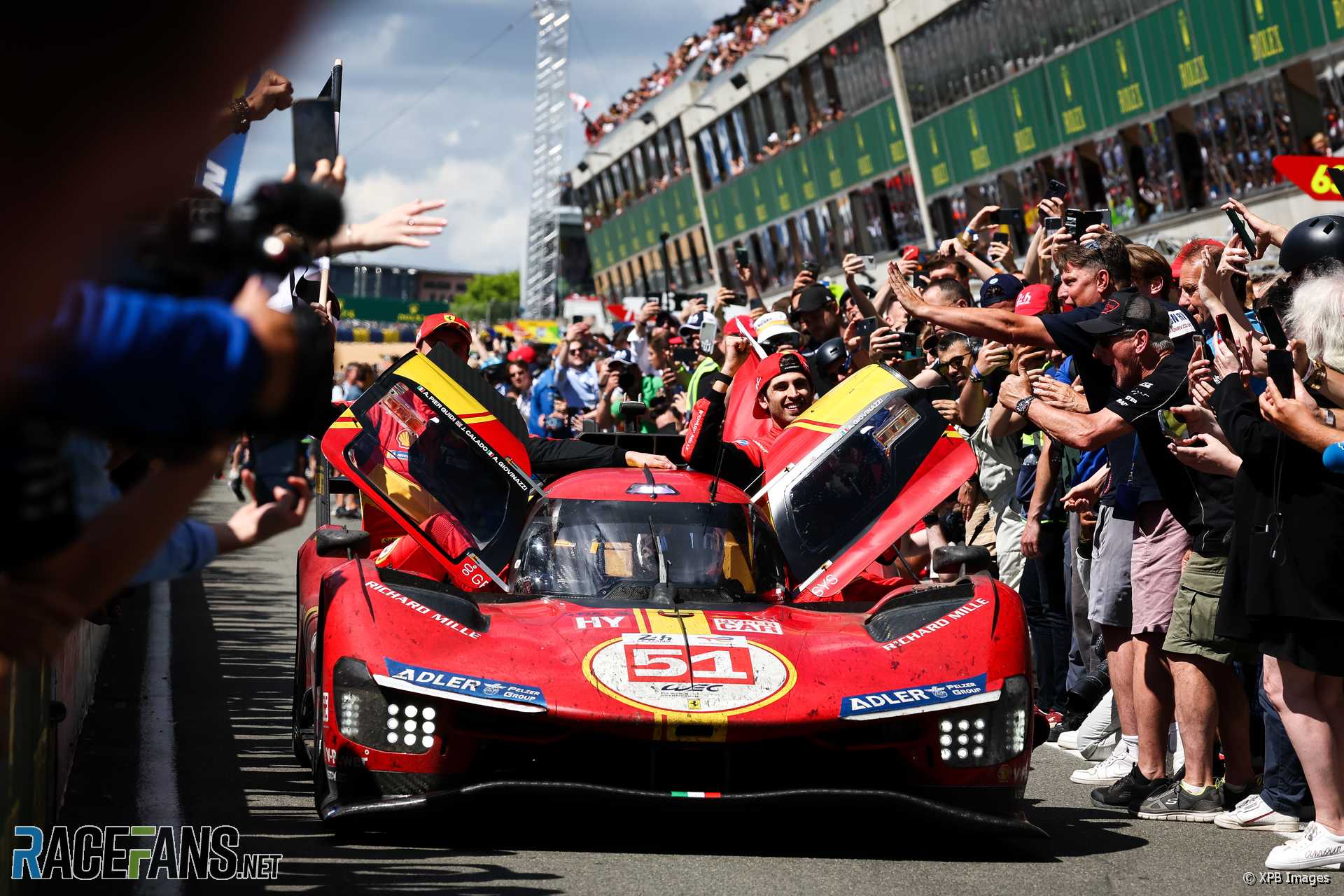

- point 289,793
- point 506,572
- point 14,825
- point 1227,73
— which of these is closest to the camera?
point 14,825

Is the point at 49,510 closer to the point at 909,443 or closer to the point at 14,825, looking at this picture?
the point at 14,825

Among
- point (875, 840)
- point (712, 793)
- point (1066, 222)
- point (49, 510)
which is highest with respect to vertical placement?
point (1066, 222)

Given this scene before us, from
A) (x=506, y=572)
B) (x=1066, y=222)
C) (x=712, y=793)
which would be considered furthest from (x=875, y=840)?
(x=1066, y=222)

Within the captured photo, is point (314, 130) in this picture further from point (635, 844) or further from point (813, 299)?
point (813, 299)

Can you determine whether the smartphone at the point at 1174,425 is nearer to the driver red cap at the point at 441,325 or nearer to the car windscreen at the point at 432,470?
the car windscreen at the point at 432,470

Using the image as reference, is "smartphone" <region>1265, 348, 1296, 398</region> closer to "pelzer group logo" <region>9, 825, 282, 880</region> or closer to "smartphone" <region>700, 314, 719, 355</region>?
"pelzer group logo" <region>9, 825, 282, 880</region>

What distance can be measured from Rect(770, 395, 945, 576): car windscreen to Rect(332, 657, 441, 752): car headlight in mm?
2250

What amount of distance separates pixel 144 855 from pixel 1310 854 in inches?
161

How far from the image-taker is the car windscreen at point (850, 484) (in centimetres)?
785

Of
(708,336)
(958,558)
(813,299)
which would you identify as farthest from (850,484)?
(708,336)

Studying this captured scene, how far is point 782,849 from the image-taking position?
630 cm

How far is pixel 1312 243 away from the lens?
6645mm

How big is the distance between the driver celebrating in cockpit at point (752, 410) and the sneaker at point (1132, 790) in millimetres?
2235

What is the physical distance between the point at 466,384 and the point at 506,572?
949 millimetres
